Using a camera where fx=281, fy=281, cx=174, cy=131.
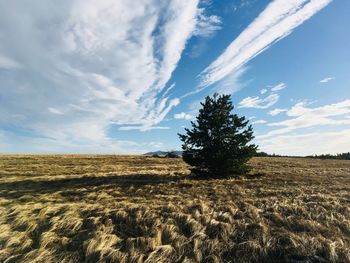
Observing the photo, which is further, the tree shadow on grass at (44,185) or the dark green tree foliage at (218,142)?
the dark green tree foliage at (218,142)

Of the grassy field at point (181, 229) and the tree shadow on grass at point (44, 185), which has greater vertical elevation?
the tree shadow on grass at point (44, 185)

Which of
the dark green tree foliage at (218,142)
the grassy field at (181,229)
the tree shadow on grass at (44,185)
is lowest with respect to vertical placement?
the grassy field at (181,229)

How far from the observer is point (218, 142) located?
76.7 ft

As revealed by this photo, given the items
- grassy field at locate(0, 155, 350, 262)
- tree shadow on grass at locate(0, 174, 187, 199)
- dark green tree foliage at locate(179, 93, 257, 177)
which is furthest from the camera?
dark green tree foliage at locate(179, 93, 257, 177)

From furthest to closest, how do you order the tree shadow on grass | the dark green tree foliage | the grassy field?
the dark green tree foliage → the tree shadow on grass → the grassy field

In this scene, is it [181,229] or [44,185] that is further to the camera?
[44,185]

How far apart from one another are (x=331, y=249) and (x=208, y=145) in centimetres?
1593

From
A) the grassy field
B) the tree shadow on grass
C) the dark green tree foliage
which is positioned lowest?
the grassy field

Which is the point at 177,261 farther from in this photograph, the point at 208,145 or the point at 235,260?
the point at 208,145

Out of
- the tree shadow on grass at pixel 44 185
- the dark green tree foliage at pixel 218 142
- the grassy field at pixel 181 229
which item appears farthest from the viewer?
the dark green tree foliage at pixel 218 142

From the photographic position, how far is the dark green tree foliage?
Result: 75.6 ft

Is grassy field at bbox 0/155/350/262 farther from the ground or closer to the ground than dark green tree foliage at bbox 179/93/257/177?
closer to the ground

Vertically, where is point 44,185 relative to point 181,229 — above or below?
above

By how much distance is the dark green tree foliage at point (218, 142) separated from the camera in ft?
75.6
